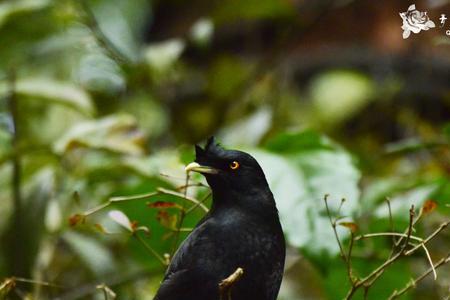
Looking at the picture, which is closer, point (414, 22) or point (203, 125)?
point (414, 22)

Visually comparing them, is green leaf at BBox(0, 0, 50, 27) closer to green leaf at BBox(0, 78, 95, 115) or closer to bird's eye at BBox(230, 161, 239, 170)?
green leaf at BBox(0, 78, 95, 115)

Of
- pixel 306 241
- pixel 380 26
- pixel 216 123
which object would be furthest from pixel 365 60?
pixel 306 241

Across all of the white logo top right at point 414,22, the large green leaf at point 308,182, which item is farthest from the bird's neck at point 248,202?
the white logo top right at point 414,22

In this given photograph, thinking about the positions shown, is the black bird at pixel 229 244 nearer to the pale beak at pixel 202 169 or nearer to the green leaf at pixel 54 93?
the pale beak at pixel 202 169

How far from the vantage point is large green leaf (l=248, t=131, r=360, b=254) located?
271 centimetres

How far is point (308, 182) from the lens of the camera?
3.00 m

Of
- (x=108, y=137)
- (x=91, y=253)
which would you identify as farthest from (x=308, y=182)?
(x=91, y=253)

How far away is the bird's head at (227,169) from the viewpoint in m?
2.38

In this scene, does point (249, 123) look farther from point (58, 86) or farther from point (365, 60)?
point (365, 60)

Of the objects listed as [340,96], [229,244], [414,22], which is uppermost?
[414,22]

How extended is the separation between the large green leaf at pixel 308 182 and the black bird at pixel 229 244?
13.6 inches

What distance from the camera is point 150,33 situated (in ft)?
20.0

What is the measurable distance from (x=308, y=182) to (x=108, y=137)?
30.7 inches

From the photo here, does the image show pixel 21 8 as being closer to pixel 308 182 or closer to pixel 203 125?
pixel 203 125
